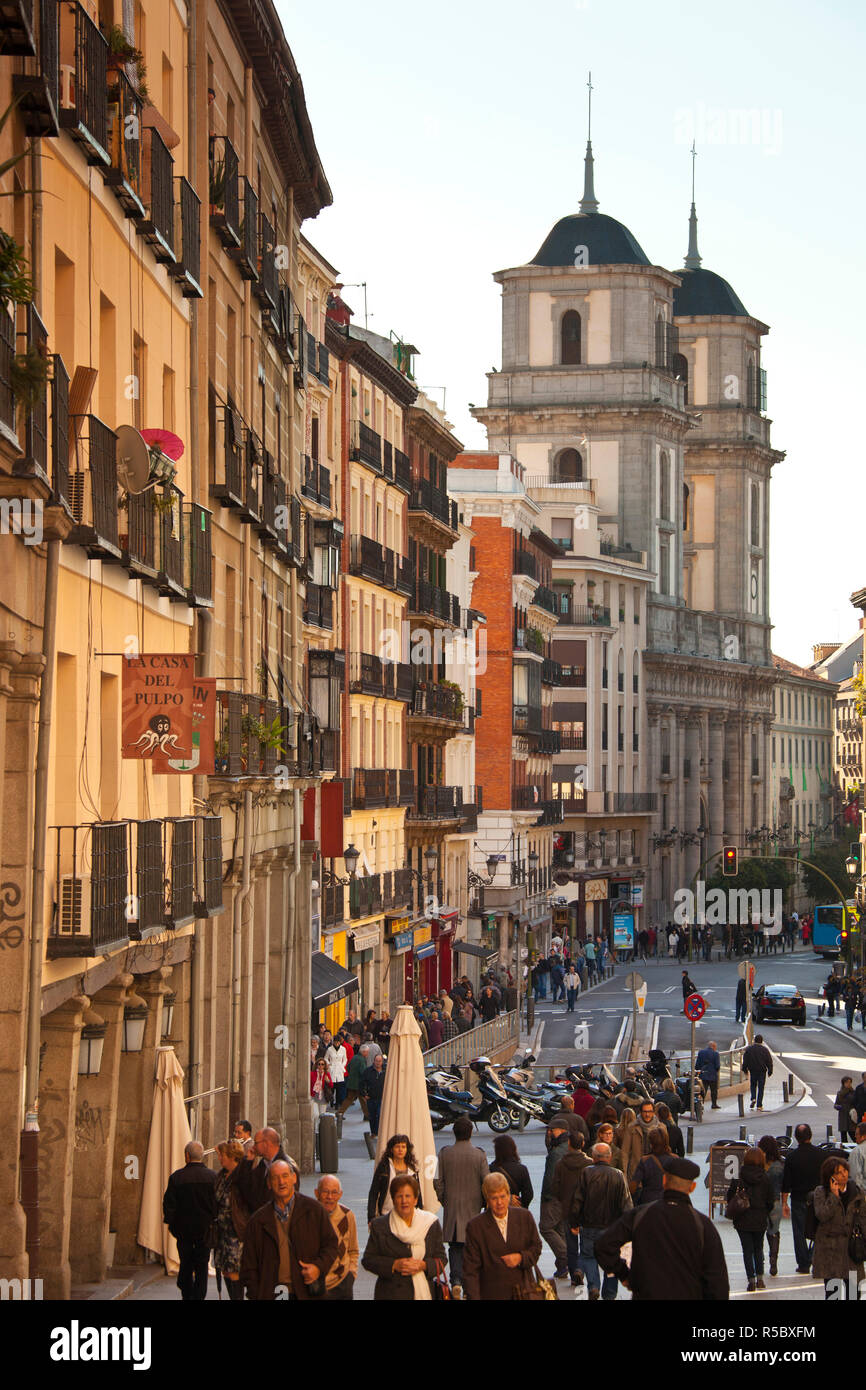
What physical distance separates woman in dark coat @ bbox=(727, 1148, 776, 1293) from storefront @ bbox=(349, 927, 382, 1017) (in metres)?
34.6

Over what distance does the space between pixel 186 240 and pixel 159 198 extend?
178 centimetres

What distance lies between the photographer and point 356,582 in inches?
2206

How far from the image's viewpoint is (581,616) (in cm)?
10950

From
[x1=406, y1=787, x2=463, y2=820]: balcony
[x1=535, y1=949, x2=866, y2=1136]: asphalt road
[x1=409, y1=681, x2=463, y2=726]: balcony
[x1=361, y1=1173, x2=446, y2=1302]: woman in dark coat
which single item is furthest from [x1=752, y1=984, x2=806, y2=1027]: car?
[x1=361, y1=1173, x2=446, y2=1302]: woman in dark coat

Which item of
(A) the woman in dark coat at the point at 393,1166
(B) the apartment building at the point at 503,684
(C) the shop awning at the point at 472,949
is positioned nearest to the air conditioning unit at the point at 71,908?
(A) the woman in dark coat at the point at 393,1166

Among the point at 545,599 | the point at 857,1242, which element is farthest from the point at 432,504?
the point at 857,1242

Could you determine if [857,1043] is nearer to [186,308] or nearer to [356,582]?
[356,582]

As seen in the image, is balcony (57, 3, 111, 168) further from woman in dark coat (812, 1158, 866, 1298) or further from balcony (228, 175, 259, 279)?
balcony (228, 175, 259, 279)

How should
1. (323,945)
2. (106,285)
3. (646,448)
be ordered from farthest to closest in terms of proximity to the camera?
(646,448) < (323,945) < (106,285)

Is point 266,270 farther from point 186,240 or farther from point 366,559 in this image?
point 366,559

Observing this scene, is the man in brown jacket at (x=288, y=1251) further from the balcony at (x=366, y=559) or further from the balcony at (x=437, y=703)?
the balcony at (x=437, y=703)

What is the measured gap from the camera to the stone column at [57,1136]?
16609 millimetres
